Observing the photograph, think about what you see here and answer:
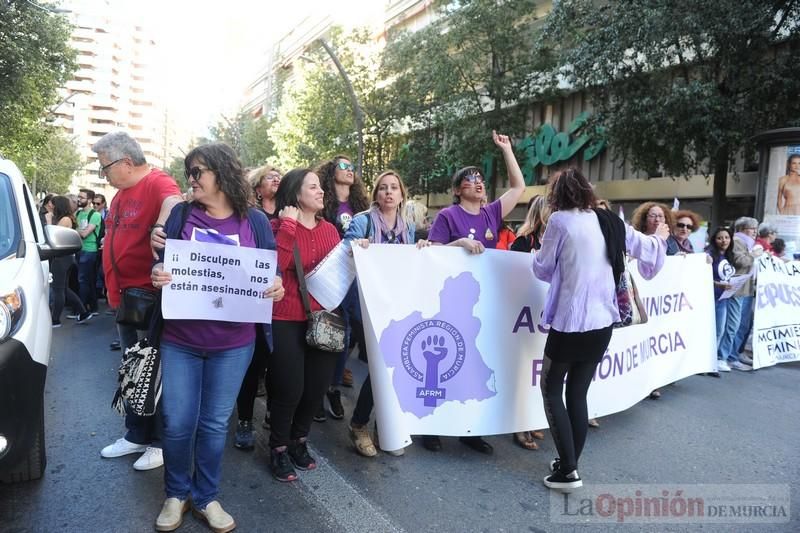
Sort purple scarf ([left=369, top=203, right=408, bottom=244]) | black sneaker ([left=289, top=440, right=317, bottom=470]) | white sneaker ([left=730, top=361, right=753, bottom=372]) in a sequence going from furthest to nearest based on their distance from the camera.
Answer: white sneaker ([left=730, top=361, right=753, bottom=372]), purple scarf ([left=369, top=203, right=408, bottom=244]), black sneaker ([left=289, top=440, right=317, bottom=470])

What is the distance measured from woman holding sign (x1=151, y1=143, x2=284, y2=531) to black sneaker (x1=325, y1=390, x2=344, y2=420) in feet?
5.60

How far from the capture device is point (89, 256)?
825cm

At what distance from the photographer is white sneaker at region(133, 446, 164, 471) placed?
10.8 feet

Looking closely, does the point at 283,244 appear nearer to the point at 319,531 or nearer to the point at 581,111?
the point at 319,531

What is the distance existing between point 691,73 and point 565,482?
14882mm

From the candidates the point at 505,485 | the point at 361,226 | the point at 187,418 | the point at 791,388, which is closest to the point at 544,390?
the point at 505,485

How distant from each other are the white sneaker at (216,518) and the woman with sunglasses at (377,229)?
113cm

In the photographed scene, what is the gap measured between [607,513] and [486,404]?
3.07 ft

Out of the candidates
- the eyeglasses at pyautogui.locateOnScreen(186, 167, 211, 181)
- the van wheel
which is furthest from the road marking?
the eyeglasses at pyautogui.locateOnScreen(186, 167, 211, 181)

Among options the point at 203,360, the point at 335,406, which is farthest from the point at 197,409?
the point at 335,406

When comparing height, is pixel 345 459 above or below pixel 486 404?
below

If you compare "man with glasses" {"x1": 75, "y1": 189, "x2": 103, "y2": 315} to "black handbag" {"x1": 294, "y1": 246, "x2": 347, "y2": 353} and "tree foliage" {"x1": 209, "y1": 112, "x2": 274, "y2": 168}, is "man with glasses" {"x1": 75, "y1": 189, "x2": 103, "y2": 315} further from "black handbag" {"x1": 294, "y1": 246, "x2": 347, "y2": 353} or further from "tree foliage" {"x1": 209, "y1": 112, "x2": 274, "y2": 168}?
"tree foliage" {"x1": 209, "y1": 112, "x2": 274, "y2": 168}

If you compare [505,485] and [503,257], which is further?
[503,257]

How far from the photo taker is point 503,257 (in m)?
3.80
